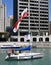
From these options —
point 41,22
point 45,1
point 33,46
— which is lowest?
point 33,46

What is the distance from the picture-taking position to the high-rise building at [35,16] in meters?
189

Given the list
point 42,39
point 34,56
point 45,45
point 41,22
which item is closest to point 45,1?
point 41,22

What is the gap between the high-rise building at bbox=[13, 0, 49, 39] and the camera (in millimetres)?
188625

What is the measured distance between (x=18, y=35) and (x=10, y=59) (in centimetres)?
10964

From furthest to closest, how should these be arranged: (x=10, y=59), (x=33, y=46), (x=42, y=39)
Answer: (x=42, y=39), (x=33, y=46), (x=10, y=59)

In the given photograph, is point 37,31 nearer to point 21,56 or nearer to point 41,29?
point 41,29

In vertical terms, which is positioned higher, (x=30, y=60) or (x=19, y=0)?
(x=19, y=0)

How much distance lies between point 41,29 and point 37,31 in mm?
3480

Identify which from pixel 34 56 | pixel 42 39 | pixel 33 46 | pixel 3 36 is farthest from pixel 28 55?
pixel 3 36

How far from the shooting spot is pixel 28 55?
73625mm

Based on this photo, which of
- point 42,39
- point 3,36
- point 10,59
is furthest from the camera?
point 3,36

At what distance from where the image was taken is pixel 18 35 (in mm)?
181000

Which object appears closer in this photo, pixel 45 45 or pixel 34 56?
pixel 34 56

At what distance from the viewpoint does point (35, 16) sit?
192125 mm
